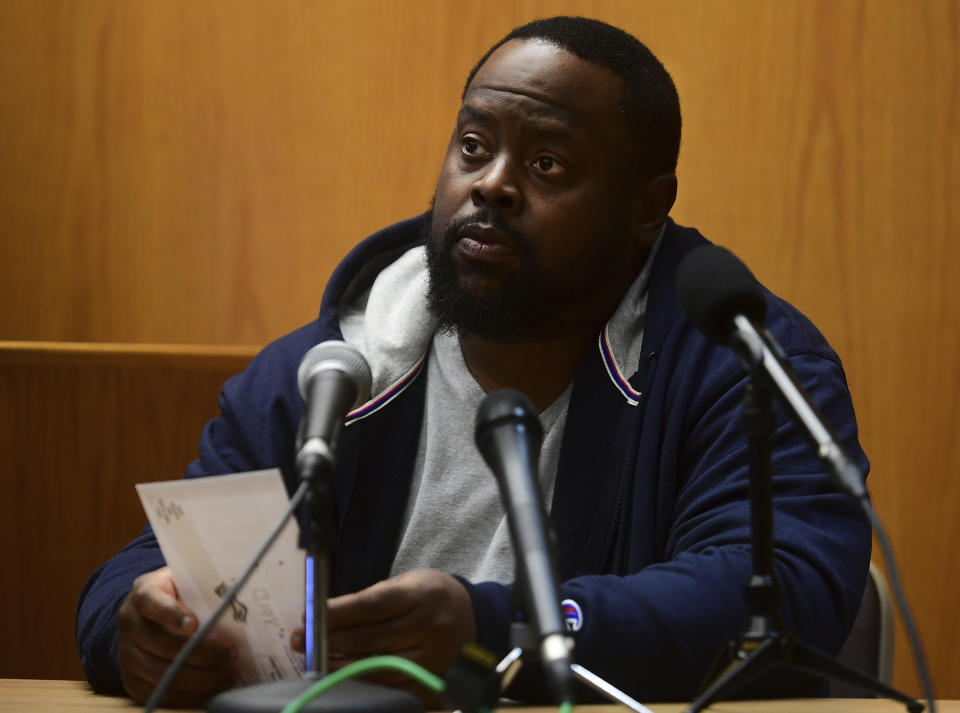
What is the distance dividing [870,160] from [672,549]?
4.14 ft

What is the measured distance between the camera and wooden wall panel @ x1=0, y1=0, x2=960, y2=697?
7.57 feet

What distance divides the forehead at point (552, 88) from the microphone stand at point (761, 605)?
0.80m

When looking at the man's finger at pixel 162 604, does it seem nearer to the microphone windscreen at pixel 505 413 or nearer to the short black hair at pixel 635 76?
the microphone windscreen at pixel 505 413

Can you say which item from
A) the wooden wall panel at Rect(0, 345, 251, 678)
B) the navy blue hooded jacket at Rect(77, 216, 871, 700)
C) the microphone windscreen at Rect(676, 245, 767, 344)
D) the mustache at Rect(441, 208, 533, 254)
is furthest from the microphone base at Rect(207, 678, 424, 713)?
the wooden wall panel at Rect(0, 345, 251, 678)

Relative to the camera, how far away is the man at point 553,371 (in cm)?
134

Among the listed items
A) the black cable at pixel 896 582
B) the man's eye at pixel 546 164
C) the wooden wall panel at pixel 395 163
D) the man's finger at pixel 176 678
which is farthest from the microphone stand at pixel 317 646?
the wooden wall panel at pixel 395 163

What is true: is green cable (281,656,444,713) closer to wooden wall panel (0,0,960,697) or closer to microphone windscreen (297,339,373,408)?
microphone windscreen (297,339,373,408)

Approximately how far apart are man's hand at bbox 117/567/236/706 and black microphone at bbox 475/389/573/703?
16.2 inches

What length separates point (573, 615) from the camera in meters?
1.08

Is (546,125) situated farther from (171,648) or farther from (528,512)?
(528,512)

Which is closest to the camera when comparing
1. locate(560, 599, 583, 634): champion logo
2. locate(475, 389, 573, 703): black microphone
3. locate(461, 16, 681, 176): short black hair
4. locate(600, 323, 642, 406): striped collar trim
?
locate(475, 389, 573, 703): black microphone

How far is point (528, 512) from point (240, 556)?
0.34 metres

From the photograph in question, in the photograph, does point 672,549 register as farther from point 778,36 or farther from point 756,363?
point 778,36

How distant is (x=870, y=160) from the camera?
7.57ft
